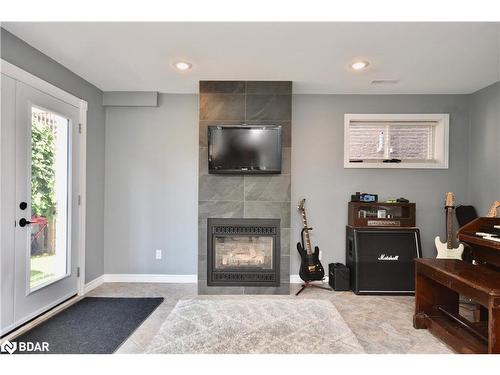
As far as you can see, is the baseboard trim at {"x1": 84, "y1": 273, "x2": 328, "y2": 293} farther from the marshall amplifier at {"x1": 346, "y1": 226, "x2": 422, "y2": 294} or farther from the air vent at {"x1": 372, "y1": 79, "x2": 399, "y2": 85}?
the air vent at {"x1": 372, "y1": 79, "x2": 399, "y2": 85}

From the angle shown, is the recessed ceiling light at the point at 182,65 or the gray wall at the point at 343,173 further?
the gray wall at the point at 343,173

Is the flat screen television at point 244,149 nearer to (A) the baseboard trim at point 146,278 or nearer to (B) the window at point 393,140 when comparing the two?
(B) the window at point 393,140

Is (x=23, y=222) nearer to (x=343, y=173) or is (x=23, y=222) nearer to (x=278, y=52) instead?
(x=278, y=52)

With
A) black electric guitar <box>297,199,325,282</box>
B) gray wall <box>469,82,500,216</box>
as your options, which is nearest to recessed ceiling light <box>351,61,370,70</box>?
gray wall <box>469,82,500,216</box>

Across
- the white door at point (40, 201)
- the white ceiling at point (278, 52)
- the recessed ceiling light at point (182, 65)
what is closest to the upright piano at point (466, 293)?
the white ceiling at point (278, 52)

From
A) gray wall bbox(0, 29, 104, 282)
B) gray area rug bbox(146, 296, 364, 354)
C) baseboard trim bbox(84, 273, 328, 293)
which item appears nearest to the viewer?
gray area rug bbox(146, 296, 364, 354)

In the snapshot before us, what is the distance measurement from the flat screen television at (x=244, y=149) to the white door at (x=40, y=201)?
1522 millimetres

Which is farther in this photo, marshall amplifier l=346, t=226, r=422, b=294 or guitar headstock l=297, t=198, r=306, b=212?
guitar headstock l=297, t=198, r=306, b=212

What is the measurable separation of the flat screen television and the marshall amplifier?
1.35 m

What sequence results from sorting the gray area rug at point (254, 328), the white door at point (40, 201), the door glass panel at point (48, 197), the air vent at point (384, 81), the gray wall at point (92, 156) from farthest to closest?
the air vent at point (384, 81) → the gray wall at point (92, 156) → the door glass panel at point (48, 197) → the white door at point (40, 201) → the gray area rug at point (254, 328)

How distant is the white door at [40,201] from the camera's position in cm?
227

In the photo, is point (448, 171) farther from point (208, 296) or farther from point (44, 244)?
point (44, 244)

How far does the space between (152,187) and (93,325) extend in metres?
1.71

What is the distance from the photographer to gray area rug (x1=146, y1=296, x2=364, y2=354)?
209cm
